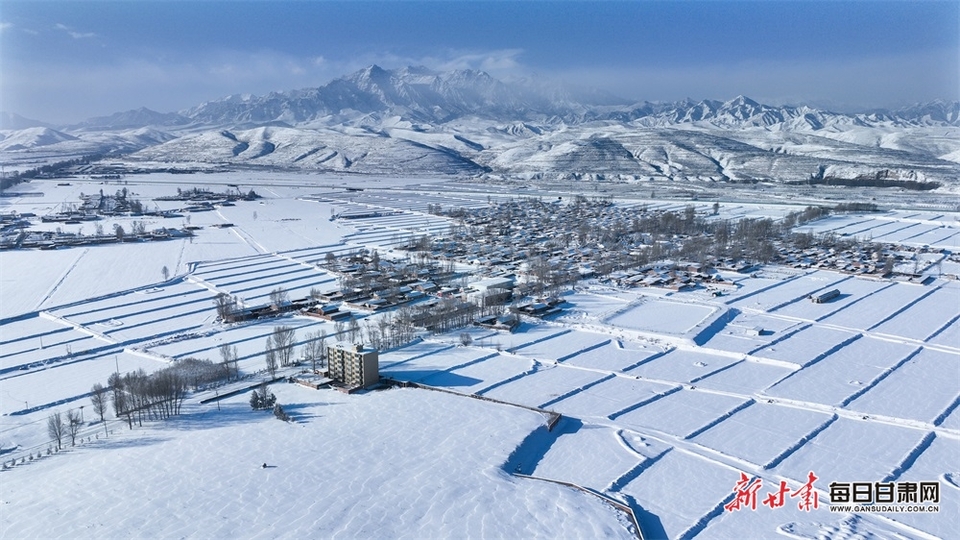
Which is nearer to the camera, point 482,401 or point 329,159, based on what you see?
point 482,401

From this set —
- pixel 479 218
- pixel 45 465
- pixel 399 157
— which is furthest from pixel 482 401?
pixel 399 157

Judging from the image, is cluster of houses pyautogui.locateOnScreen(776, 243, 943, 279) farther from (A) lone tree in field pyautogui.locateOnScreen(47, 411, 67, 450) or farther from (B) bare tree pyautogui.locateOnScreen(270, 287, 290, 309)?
(A) lone tree in field pyautogui.locateOnScreen(47, 411, 67, 450)

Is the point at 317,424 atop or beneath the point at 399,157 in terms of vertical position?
beneath

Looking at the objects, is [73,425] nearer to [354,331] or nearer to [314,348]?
[314,348]

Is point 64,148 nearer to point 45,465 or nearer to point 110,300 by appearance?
point 110,300

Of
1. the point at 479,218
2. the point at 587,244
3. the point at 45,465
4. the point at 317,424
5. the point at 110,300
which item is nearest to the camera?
the point at 45,465

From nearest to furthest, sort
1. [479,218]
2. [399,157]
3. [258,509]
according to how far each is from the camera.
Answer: [258,509] → [479,218] → [399,157]

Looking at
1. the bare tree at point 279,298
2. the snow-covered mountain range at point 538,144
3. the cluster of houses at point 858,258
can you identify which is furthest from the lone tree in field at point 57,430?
the snow-covered mountain range at point 538,144
